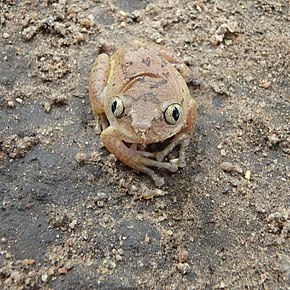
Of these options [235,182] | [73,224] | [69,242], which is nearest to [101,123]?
[73,224]

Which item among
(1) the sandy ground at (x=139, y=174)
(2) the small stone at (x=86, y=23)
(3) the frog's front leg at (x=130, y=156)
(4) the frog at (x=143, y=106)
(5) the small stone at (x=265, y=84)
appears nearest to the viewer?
(1) the sandy ground at (x=139, y=174)

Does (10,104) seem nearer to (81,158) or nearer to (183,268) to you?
(81,158)

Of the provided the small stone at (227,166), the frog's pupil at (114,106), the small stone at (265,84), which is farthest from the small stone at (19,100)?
the small stone at (265,84)

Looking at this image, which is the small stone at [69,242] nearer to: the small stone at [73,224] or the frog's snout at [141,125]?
the small stone at [73,224]

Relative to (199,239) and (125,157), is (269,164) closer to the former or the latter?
(199,239)

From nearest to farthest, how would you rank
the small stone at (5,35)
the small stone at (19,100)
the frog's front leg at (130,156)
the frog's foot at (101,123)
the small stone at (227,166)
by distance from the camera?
the frog's front leg at (130,156) → the small stone at (227,166) → the frog's foot at (101,123) → the small stone at (19,100) → the small stone at (5,35)

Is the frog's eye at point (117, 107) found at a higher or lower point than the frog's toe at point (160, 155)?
higher
